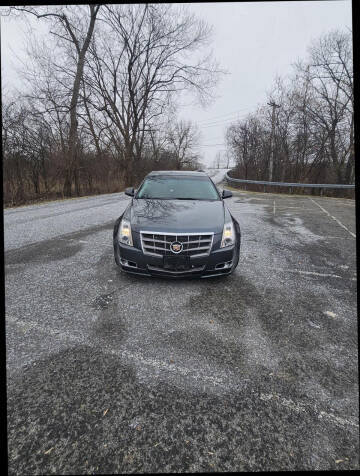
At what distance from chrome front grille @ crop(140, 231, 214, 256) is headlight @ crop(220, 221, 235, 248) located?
0.65ft

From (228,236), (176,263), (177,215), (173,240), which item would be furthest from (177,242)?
(228,236)

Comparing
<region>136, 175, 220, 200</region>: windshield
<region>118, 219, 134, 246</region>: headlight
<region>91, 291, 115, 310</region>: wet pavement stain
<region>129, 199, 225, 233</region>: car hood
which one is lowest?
<region>91, 291, 115, 310</region>: wet pavement stain

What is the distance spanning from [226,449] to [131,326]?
4.54 feet

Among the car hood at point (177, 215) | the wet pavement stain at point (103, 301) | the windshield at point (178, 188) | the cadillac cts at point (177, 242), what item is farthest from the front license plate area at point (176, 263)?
the windshield at point (178, 188)

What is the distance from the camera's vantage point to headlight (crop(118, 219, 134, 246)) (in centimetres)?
316

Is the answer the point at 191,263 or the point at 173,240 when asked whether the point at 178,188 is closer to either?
the point at 173,240

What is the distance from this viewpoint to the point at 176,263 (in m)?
3.01

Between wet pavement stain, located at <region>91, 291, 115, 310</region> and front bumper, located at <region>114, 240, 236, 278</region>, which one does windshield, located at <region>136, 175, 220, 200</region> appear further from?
wet pavement stain, located at <region>91, 291, 115, 310</region>

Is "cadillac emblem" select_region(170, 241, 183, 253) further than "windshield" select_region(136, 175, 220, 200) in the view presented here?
No

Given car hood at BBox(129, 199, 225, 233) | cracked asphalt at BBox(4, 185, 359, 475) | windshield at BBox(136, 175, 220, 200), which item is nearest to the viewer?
cracked asphalt at BBox(4, 185, 359, 475)

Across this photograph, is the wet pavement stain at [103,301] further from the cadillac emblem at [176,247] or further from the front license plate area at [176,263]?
the cadillac emblem at [176,247]

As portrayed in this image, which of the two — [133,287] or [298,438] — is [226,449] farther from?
[133,287]

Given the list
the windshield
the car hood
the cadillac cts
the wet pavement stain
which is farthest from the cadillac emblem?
the windshield

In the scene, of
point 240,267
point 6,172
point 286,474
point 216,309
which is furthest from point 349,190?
point 6,172
